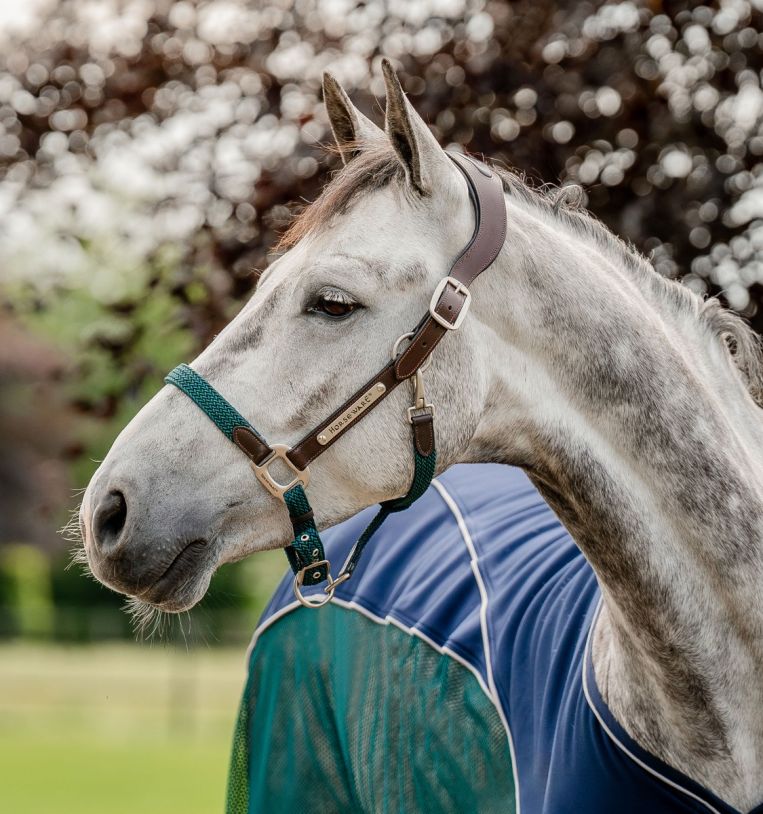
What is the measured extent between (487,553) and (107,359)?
6.39 ft

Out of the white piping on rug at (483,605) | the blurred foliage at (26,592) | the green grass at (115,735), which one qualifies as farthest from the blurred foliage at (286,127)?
the blurred foliage at (26,592)

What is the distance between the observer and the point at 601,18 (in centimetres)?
390

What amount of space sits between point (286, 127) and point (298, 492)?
2.29m

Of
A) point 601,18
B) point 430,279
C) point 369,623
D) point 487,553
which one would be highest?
point 601,18

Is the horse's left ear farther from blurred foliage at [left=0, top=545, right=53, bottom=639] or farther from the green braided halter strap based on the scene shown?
blurred foliage at [left=0, top=545, right=53, bottom=639]

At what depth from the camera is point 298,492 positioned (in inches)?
86.8

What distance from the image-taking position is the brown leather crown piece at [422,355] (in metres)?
2.20

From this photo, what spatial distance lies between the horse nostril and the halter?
236 mm

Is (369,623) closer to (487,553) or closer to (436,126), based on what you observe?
(487,553)

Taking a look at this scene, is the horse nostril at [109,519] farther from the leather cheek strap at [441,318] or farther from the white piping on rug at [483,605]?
the white piping on rug at [483,605]

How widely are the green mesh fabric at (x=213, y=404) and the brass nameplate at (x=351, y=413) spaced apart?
0.14m

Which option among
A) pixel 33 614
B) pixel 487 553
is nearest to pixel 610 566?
pixel 487 553

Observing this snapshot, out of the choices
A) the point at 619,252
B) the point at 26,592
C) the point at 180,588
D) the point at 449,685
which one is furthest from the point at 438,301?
the point at 26,592

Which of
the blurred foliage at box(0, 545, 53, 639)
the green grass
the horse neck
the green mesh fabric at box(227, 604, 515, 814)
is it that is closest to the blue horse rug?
the green mesh fabric at box(227, 604, 515, 814)
